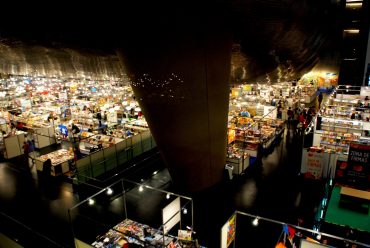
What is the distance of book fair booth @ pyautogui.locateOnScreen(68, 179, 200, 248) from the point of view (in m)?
6.69

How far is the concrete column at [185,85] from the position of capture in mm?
5688

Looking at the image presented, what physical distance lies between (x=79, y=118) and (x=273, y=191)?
13.9 meters

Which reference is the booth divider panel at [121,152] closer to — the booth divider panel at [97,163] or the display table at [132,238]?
the booth divider panel at [97,163]

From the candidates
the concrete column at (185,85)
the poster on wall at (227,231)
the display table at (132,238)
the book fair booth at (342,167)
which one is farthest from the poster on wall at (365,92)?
the display table at (132,238)

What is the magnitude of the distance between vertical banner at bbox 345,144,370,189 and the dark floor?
1.39 m

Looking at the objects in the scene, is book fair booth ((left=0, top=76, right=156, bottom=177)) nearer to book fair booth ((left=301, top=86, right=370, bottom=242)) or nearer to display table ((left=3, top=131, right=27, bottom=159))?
display table ((left=3, top=131, right=27, bottom=159))

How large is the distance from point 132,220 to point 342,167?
289 inches

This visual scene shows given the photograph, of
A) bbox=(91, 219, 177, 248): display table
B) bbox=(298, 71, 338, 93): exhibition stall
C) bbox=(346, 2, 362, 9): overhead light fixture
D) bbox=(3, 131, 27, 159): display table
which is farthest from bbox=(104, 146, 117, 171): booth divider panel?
bbox=(346, 2, 362, 9): overhead light fixture

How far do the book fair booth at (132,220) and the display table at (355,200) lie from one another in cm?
492

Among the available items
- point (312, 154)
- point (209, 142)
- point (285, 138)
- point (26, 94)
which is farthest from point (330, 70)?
point (26, 94)

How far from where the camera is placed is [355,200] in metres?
8.64

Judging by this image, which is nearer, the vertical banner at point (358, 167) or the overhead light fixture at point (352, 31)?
the vertical banner at point (358, 167)

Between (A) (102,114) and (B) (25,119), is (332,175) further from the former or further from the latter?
(B) (25,119)

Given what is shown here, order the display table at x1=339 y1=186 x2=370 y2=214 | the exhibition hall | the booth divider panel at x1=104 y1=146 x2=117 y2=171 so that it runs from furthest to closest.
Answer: the booth divider panel at x1=104 y1=146 x2=117 y2=171
the display table at x1=339 y1=186 x2=370 y2=214
the exhibition hall
